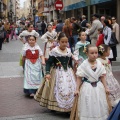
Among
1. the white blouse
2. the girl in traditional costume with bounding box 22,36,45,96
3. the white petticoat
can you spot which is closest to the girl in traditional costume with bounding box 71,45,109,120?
the white petticoat

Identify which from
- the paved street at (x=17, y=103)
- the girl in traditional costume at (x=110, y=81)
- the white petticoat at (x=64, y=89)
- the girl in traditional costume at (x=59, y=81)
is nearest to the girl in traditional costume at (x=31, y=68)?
the paved street at (x=17, y=103)

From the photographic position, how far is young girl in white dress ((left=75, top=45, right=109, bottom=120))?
4.99 meters

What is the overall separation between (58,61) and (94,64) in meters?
1.21

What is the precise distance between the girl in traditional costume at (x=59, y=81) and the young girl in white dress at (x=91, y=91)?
39.0 inches

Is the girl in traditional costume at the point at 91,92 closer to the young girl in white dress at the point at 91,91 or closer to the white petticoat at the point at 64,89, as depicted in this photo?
the young girl in white dress at the point at 91,91

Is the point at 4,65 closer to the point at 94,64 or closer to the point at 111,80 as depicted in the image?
the point at 111,80

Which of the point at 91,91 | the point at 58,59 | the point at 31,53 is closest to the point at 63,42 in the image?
the point at 58,59

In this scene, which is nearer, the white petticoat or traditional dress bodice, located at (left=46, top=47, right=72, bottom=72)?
the white petticoat

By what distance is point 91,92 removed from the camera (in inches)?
198

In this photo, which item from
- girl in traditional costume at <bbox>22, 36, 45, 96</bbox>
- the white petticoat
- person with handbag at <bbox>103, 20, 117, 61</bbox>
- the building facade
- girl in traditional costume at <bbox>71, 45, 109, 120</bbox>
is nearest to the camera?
girl in traditional costume at <bbox>71, 45, 109, 120</bbox>

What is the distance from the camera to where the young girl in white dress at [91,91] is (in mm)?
4992

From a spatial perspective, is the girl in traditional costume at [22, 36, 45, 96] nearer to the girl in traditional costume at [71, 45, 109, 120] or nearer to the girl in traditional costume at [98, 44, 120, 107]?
the girl in traditional costume at [98, 44, 120, 107]

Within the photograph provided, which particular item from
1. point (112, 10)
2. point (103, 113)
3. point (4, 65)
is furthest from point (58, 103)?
point (112, 10)

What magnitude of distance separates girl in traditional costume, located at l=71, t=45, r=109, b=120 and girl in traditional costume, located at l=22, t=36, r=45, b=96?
2.84 m
